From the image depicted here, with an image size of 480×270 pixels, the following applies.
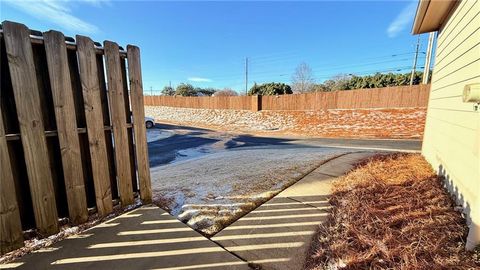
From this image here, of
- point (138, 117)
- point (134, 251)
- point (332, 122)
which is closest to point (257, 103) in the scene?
point (332, 122)

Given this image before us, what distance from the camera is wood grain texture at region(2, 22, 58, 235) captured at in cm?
166

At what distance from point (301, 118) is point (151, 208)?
718 inches

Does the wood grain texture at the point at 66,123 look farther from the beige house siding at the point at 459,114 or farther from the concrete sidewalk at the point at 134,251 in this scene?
the beige house siding at the point at 459,114

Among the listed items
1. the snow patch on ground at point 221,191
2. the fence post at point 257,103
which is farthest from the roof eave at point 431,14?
the fence post at point 257,103

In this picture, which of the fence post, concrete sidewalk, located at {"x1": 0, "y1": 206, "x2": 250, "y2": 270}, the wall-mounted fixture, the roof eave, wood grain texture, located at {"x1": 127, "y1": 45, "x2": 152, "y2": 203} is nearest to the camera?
concrete sidewalk, located at {"x1": 0, "y1": 206, "x2": 250, "y2": 270}

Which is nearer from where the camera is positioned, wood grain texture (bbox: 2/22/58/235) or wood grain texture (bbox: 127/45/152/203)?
wood grain texture (bbox: 2/22/58/235)

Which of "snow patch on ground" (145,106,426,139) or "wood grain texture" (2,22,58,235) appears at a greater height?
"wood grain texture" (2,22,58,235)

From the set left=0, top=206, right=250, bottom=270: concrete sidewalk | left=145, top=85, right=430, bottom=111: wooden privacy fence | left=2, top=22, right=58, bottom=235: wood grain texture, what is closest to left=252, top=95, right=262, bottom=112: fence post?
left=145, top=85, right=430, bottom=111: wooden privacy fence

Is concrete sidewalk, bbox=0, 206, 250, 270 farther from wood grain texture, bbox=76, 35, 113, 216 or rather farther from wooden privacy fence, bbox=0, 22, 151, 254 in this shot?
wood grain texture, bbox=76, 35, 113, 216

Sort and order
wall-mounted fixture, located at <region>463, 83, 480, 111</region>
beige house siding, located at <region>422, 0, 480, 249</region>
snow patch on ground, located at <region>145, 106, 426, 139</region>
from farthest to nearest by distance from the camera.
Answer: snow patch on ground, located at <region>145, 106, 426, 139</region>
beige house siding, located at <region>422, 0, 480, 249</region>
wall-mounted fixture, located at <region>463, 83, 480, 111</region>

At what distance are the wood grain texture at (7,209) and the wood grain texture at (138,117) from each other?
104cm

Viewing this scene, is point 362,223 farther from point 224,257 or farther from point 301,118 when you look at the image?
point 301,118

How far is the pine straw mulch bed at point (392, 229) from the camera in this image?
1705 mm

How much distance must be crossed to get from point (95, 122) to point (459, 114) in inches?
167
